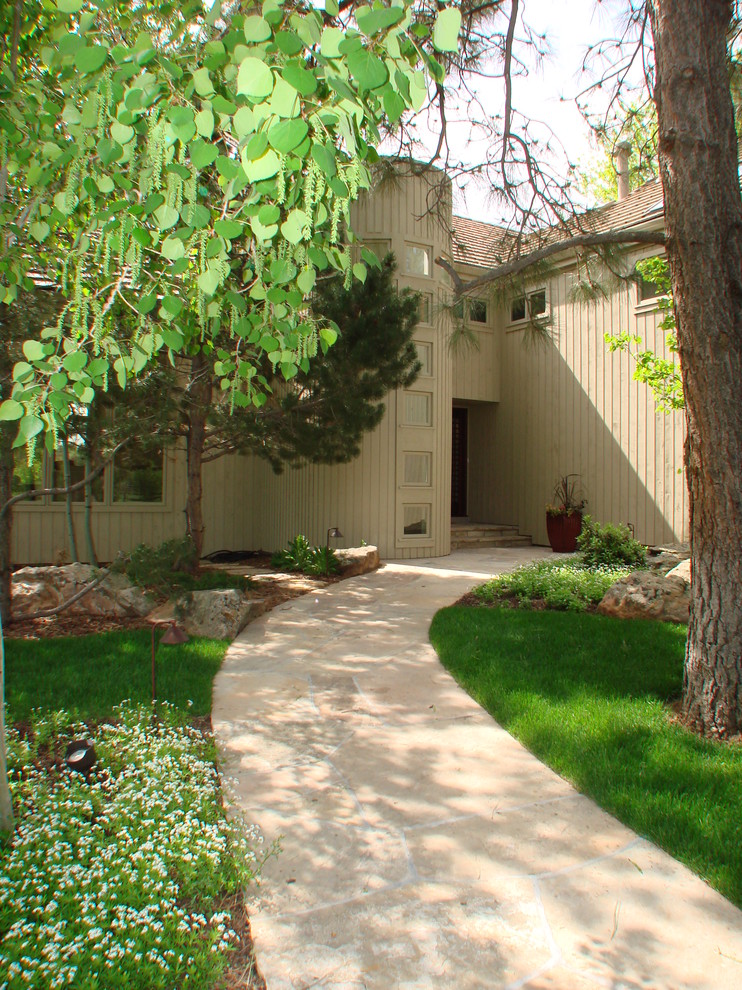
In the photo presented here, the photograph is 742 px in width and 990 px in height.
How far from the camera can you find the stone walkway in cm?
199

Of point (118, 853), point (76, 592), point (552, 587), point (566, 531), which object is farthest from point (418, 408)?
point (118, 853)

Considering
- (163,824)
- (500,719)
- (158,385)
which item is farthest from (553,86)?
(163,824)

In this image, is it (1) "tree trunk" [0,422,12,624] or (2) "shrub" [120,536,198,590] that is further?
(2) "shrub" [120,536,198,590]

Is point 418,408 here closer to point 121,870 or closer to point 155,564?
point 155,564

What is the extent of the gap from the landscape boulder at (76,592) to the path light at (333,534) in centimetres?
347

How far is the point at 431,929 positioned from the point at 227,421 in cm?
587

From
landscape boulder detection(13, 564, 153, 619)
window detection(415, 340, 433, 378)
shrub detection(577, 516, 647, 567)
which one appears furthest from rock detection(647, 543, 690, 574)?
landscape boulder detection(13, 564, 153, 619)

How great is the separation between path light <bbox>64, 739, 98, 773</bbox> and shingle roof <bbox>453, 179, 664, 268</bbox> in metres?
4.30

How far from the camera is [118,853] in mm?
2422

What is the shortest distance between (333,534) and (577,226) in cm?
586

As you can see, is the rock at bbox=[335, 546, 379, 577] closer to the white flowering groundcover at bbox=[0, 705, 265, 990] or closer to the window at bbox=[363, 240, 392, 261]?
the window at bbox=[363, 240, 392, 261]

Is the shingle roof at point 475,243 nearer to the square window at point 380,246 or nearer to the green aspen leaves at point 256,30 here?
the square window at point 380,246

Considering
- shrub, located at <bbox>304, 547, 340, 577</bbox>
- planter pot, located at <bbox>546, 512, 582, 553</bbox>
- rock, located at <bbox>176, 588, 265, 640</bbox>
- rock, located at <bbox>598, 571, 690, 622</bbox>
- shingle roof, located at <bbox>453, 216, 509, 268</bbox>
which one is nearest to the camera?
rock, located at <bbox>176, 588, 265, 640</bbox>

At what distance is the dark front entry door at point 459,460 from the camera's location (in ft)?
45.8
